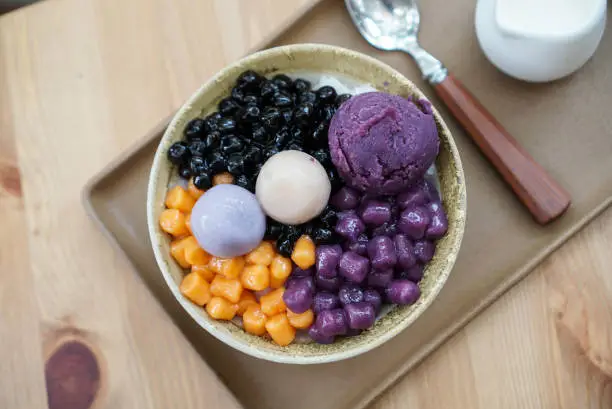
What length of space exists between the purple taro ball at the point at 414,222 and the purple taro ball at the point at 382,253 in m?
0.03

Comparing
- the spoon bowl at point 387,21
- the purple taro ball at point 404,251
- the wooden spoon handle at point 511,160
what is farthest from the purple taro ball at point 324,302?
the spoon bowl at point 387,21

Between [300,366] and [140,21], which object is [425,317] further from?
[140,21]

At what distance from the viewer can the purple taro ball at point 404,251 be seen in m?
0.90

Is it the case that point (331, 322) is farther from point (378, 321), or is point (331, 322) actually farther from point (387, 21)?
point (387, 21)

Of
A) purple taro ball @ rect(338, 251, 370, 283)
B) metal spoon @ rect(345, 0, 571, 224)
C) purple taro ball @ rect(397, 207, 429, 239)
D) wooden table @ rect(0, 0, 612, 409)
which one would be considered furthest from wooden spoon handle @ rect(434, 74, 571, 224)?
purple taro ball @ rect(338, 251, 370, 283)

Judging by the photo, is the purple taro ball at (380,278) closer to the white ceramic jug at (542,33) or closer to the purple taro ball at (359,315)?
the purple taro ball at (359,315)

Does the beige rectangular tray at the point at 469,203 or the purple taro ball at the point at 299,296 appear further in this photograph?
the beige rectangular tray at the point at 469,203

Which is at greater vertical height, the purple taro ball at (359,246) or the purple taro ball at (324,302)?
the purple taro ball at (359,246)

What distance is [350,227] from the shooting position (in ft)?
2.97

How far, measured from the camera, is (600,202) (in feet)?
3.38

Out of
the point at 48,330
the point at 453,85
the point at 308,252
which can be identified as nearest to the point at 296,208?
the point at 308,252

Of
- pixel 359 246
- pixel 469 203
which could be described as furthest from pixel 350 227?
pixel 469 203

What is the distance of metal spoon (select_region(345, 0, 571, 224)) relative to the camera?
3.29 ft

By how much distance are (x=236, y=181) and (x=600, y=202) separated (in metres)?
0.65
